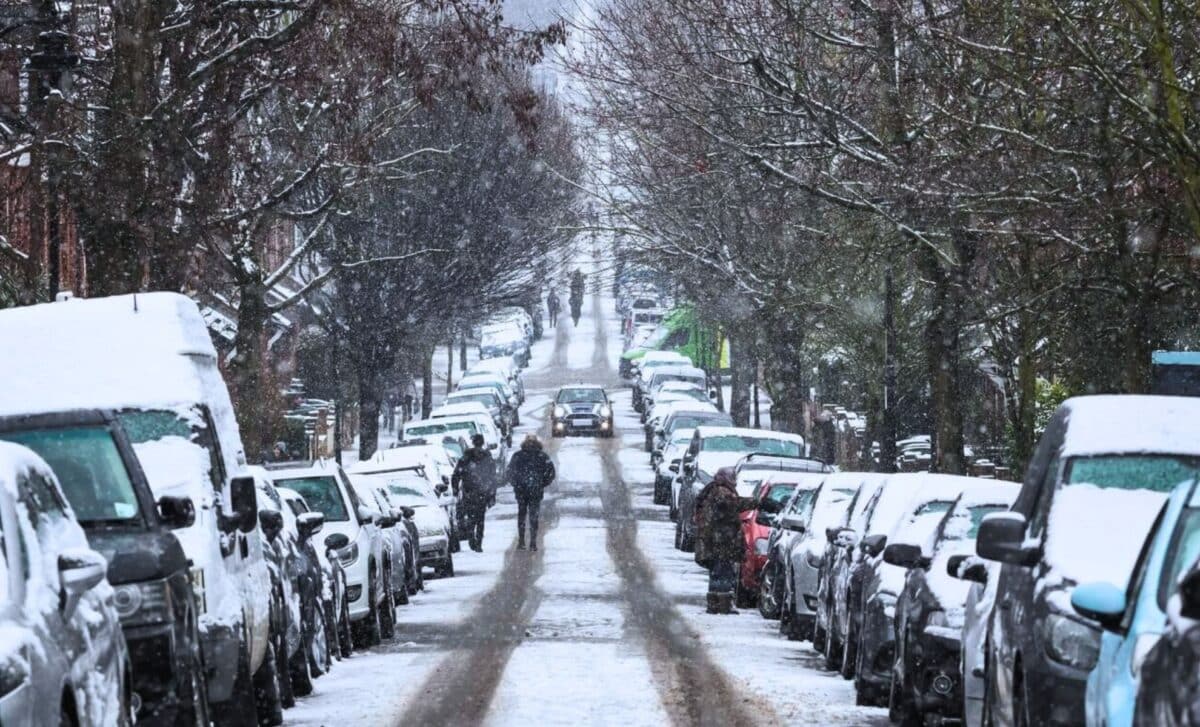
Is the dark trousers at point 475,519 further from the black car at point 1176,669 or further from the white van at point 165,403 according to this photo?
the black car at point 1176,669

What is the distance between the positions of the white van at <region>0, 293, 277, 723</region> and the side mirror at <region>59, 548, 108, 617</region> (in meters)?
3.68

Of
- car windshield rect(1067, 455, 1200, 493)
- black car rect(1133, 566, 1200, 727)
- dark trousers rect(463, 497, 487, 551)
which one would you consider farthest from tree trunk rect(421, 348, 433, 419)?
black car rect(1133, 566, 1200, 727)

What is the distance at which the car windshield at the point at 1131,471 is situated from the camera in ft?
33.7

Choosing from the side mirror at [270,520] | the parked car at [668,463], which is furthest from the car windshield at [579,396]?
the side mirror at [270,520]

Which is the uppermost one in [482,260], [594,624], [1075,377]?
[482,260]

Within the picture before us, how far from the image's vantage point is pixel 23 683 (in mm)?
6902

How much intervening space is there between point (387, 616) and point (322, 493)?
4.28 feet

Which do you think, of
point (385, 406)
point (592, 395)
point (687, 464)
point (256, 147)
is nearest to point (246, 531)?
point (256, 147)

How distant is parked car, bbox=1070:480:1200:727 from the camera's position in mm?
7066

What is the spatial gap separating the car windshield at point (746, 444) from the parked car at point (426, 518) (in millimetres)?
6126

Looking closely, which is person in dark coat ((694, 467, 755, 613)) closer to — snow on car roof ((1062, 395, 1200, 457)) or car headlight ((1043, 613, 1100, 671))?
snow on car roof ((1062, 395, 1200, 457))

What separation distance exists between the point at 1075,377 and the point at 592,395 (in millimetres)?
42700

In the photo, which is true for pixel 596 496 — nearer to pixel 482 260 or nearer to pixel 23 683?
pixel 482 260

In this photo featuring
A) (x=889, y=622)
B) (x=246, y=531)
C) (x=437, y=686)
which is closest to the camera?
(x=246, y=531)
